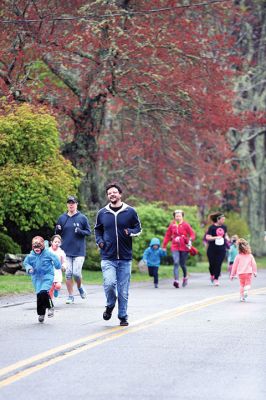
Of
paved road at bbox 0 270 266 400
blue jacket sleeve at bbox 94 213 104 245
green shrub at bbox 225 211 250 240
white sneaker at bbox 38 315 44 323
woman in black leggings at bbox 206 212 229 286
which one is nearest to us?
paved road at bbox 0 270 266 400

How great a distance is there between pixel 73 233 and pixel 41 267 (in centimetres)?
395

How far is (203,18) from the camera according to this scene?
1463 inches

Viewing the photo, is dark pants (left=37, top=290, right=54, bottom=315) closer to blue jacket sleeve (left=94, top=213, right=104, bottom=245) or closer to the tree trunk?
blue jacket sleeve (left=94, top=213, right=104, bottom=245)

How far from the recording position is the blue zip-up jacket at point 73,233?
1939 centimetres

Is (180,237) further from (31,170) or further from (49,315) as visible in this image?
(49,315)

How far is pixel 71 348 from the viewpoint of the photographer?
39.8 feet

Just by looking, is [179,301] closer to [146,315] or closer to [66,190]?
[146,315]

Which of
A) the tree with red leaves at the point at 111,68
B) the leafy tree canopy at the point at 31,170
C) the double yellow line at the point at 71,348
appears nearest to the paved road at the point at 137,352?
the double yellow line at the point at 71,348

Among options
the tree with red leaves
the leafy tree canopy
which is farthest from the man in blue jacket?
the tree with red leaves

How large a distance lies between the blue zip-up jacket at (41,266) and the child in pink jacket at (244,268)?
5.43m

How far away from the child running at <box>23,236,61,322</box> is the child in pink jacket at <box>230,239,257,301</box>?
17.9ft

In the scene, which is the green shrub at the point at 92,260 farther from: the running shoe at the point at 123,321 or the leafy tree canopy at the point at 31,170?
the running shoe at the point at 123,321

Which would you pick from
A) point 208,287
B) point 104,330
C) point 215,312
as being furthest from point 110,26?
point 104,330

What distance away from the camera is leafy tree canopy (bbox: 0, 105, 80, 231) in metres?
27.4
